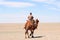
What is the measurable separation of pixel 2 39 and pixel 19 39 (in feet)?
5.51

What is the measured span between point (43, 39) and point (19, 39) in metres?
2.11

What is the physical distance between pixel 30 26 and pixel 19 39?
1497mm

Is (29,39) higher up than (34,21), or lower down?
lower down

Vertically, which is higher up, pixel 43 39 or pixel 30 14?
pixel 30 14

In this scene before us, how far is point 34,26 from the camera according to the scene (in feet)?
80.2

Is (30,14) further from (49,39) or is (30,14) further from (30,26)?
(49,39)

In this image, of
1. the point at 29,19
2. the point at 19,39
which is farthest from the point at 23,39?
the point at 29,19

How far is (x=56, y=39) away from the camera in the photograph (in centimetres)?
2375

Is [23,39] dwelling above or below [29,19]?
below

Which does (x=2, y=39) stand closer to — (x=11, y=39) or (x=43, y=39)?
(x=11, y=39)


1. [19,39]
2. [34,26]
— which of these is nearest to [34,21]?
[34,26]

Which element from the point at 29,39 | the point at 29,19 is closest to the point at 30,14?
the point at 29,19

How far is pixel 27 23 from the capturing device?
79.7 feet

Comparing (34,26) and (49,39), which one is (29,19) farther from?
(49,39)
